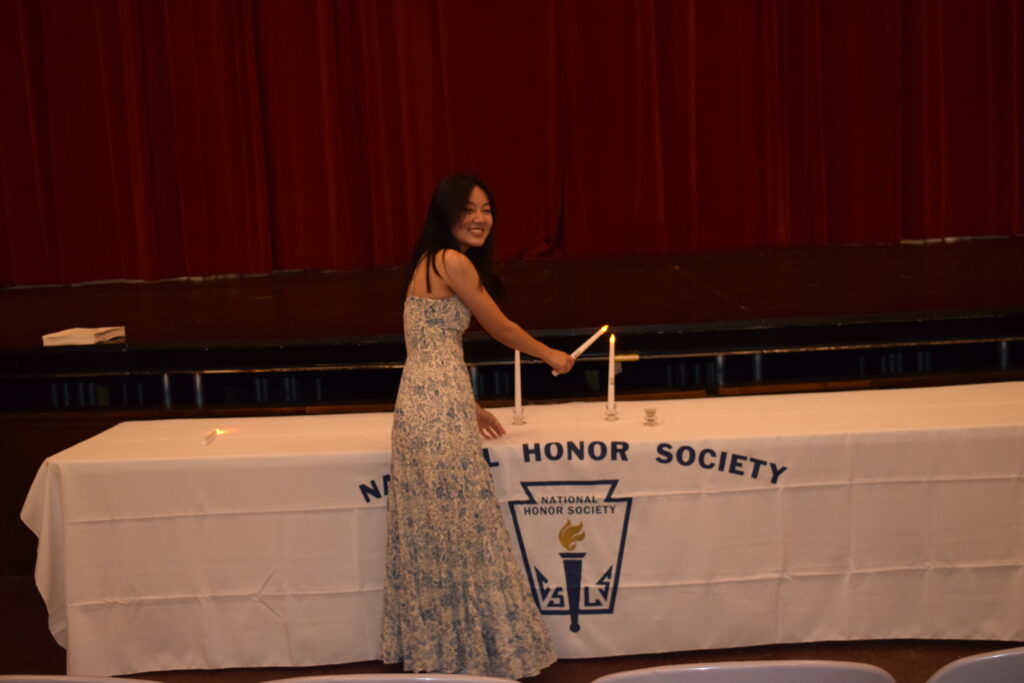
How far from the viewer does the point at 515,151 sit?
8.55m

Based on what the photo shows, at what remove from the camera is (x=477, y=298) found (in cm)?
303

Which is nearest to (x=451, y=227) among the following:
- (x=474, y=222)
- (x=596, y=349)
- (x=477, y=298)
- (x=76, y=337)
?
(x=474, y=222)

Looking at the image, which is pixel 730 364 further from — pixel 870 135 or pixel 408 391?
pixel 870 135

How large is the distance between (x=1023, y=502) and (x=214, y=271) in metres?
6.59

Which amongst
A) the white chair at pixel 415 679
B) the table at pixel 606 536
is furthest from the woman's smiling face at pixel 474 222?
the white chair at pixel 415 679

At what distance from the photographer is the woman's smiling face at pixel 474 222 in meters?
3.01

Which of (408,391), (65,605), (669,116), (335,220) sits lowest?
(65,605)

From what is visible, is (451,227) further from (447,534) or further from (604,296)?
(604,296)

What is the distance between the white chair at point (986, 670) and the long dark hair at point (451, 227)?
175 cm

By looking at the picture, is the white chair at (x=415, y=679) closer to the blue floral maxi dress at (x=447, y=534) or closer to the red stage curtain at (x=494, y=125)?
the blue floral maxi dress at (x=447, y=534)

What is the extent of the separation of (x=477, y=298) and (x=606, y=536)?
78 cm

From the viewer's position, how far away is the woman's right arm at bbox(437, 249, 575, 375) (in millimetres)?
3016

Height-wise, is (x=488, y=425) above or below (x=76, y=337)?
below

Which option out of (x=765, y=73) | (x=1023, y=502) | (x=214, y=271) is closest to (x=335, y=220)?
(x=214, y=271)
